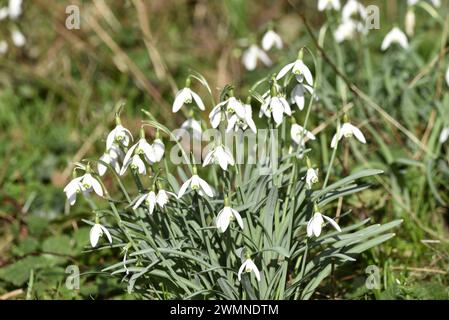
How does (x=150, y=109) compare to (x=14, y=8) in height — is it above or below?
below

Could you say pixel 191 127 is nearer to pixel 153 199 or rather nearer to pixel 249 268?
pixel 153 199

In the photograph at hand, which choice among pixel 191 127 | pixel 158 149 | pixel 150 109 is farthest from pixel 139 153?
pixel 150 109

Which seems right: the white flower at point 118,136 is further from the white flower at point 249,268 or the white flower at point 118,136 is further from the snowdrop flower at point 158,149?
the white flower at point 249,268

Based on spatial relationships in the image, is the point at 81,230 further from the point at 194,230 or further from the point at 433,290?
the point at 433,290

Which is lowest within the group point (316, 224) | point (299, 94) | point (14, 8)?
point (316, 224)

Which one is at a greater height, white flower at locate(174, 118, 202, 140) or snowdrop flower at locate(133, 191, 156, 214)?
white flower at locate(174, 118, 202, 140)

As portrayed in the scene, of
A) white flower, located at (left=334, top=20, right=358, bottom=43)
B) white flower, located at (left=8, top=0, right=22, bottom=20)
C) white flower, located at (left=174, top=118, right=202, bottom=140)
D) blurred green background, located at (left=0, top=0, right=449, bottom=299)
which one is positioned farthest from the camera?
white flower, located at (left=8, top=0, right=22, bottom=20)

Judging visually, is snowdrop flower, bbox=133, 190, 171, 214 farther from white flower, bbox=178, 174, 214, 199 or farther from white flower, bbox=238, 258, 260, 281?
white flower, bbox=238, 258, 260, 281

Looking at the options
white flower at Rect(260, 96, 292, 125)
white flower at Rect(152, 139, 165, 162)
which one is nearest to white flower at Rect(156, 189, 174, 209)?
white flower at Rect(152, 139, 165, 162)

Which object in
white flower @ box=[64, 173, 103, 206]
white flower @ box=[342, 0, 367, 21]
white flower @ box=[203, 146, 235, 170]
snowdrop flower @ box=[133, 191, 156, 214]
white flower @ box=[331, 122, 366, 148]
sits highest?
white flower @ box=[342, 0, 367, 21]
